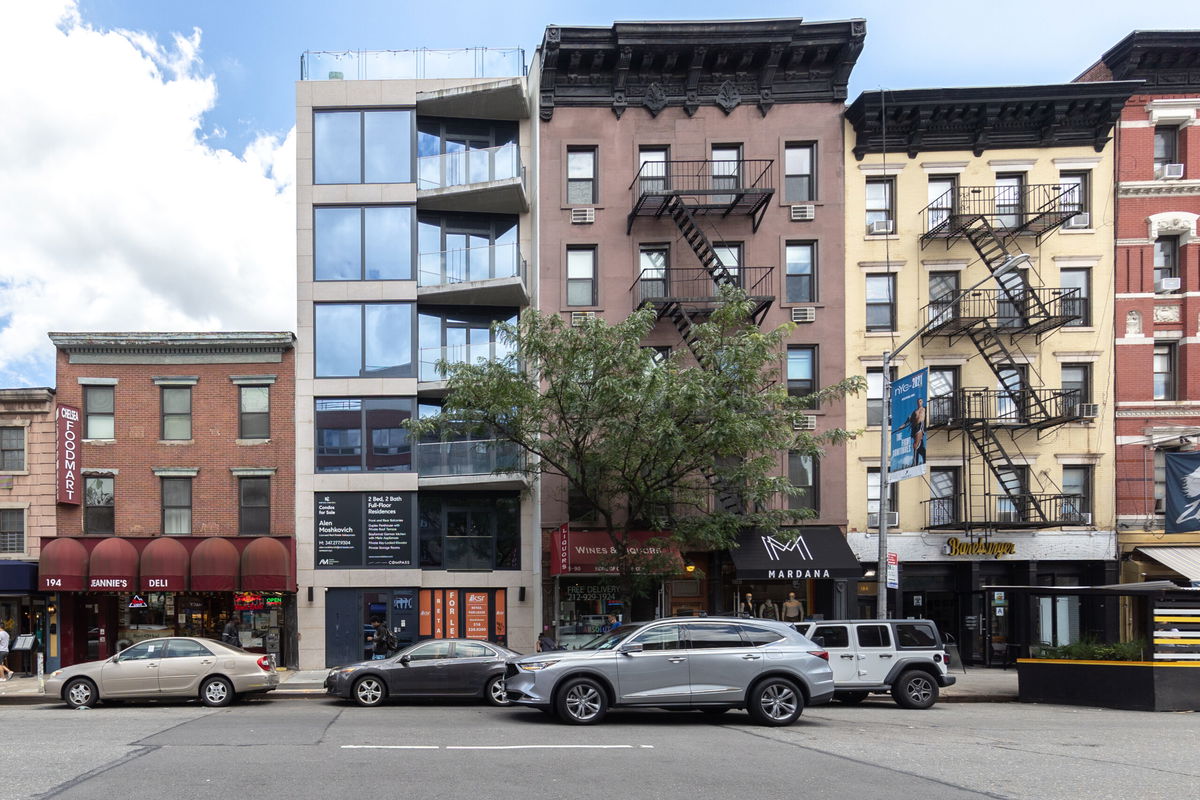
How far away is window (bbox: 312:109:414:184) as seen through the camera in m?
25.4

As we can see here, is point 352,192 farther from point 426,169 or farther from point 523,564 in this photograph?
point 523,564

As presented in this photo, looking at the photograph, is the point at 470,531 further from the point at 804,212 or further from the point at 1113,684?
the point at 1113,684

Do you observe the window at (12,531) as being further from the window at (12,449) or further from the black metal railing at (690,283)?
the black metal railing at (690,283)

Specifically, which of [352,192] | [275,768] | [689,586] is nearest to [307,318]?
[352,192]

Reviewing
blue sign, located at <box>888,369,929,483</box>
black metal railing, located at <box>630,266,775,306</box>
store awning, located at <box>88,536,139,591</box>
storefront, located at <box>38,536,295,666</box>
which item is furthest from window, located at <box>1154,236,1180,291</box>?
store awning, located at <box>88,536,139,591</box>

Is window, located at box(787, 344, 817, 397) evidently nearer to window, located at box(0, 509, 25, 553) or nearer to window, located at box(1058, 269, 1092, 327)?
window, located at box(1058, 269, 1092, 327)

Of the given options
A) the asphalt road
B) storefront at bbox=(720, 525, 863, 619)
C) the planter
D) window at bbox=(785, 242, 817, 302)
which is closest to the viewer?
the asphalt road

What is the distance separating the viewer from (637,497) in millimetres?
19703

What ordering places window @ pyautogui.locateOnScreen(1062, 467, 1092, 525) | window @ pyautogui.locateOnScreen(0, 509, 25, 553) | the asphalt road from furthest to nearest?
1. window @ pyautogui.locateOnScreen(1062, 467, 1092, 525)
2. window @ pyautogui.locateOnScreen(0, 509, 25, 553)
3. the asphalt road

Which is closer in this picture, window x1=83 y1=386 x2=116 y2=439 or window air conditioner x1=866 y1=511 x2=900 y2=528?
window x1=83 y1=386 x2=116 y2=439

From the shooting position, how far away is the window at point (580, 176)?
25.9 m

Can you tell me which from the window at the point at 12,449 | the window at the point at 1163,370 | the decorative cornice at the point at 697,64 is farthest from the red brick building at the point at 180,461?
the window at the point at 1163,370

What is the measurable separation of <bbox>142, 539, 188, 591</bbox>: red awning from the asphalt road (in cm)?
763

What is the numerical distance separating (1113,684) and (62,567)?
77.4ft
